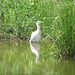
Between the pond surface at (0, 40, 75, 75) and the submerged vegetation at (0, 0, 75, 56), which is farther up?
the submerged vegetation at (0, 0, 75, 56)

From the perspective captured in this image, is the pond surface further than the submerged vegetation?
No

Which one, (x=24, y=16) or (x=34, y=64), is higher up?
(x=24, y=16)

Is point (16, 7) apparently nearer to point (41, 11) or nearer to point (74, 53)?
point (41, 11)

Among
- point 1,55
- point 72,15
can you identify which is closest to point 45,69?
point 72,15

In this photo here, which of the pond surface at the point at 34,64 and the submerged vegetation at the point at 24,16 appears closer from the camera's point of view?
the pond surface at the point at 34,64

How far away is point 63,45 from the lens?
18.7 feet

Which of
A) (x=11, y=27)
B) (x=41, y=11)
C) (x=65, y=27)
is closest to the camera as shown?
(x=65, y=27)

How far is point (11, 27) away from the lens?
10.9m

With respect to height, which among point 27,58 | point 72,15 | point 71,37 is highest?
point 72,15

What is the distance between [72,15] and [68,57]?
88 centimetres

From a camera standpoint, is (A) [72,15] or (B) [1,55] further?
(B) [1,55]

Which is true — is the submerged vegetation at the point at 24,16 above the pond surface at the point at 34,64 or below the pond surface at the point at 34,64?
above

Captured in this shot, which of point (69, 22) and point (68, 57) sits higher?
point (69, 22)

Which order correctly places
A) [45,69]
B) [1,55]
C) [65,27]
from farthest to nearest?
1. [1,55]
2. [65,27]
3. [45,69]
